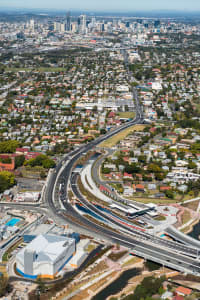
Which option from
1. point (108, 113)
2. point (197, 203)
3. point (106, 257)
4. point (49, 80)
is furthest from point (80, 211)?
point (49, 80)

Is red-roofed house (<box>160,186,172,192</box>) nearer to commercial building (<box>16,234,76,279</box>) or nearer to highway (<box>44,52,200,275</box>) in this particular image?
highway (<box>44,52,200,275</box>)

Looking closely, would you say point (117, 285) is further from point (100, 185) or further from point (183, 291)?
point (100, 185)

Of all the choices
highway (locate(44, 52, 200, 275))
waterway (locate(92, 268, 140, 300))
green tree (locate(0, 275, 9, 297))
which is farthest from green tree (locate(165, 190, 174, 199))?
green tree (locate(0, 275, 9, 297))

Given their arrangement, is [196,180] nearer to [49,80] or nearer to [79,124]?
[79,124]

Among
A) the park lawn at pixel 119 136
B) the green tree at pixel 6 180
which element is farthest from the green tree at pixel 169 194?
the park lawn at pixel 119 136

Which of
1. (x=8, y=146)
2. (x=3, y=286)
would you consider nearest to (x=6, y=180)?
(x=8, y=146)

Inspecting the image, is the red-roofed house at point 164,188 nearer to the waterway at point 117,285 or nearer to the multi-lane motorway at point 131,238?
the multi-lane motorway at point 131,238
